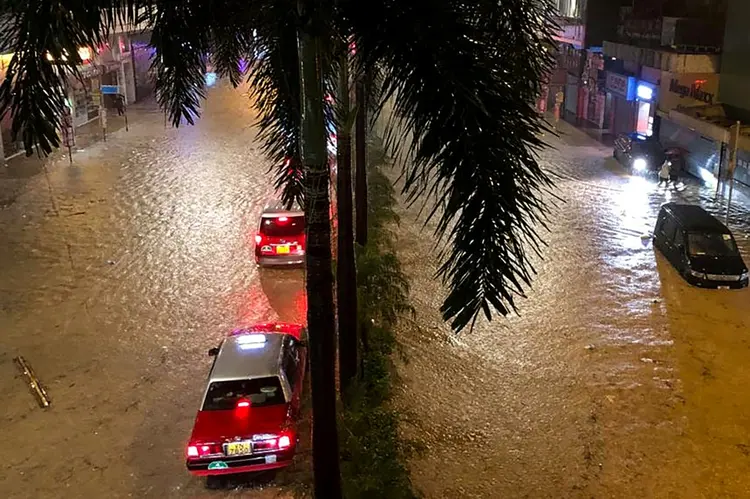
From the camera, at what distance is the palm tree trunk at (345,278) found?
402 inches

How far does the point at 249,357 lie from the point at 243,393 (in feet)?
2.36

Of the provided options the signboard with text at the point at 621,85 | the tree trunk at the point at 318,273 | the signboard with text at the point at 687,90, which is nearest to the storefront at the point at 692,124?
the signboard with text at the point at 687,90

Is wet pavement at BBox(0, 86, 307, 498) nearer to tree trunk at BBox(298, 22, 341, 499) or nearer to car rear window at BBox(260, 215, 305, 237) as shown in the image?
car rear window at BBox(260, 215, 305, 237)

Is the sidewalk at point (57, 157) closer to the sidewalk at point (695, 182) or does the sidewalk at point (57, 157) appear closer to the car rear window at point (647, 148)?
the sidewalk at point (695, 182)

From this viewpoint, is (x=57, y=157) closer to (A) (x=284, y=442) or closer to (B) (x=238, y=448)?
(B) (x=238, y=448)

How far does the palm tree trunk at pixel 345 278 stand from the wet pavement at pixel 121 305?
69.2 inches

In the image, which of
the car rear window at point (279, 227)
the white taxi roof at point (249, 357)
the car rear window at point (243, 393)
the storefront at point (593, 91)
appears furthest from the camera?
the storefront at point (593, 91)

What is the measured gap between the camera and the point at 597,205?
2222 centimetres

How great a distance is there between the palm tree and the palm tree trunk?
4.15 meters

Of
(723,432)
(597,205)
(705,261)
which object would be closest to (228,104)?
(597,205)

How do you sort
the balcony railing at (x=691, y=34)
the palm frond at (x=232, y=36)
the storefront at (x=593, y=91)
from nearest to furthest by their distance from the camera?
the palm frond at (x=232, y=36) < the balcony railing at (x=691, y=34) < the storefront at (x=593, y=91)

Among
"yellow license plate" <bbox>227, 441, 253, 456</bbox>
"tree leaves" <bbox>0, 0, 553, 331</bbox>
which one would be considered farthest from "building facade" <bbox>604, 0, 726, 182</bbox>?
"tree leaves" <bbox>0, 0, 553, 331</bbox>

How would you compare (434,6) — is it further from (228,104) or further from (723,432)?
(228,104)

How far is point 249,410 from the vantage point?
9.29 metres
